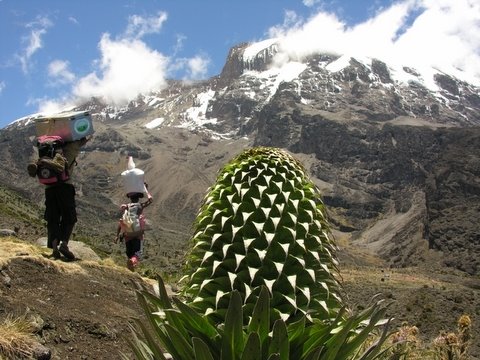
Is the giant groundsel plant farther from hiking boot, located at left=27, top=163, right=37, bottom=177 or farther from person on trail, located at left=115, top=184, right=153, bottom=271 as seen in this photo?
person on trail, located at left=115, top=184, right=153, bottom=271

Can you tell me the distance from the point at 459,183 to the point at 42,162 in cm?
19859

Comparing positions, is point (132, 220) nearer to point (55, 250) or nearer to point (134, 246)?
point (134, 246)

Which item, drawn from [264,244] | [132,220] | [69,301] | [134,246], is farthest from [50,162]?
[264,244]

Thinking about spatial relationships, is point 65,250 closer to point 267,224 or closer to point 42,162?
point 42,162

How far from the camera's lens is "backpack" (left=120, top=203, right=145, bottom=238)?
12219mm

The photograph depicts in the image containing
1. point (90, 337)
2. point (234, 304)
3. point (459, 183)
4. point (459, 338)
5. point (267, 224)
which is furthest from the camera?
point (459, 183)

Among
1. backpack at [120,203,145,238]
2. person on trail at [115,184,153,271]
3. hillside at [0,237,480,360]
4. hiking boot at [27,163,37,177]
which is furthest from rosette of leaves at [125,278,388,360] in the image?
backpack at [120,203,145,238]

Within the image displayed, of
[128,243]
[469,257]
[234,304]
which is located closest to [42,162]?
[128,243]

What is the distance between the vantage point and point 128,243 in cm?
1302

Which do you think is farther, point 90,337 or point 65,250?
point 65,250

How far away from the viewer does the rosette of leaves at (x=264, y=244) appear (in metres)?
2.72

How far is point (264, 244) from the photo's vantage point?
2787mm

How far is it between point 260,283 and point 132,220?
9.88 metres

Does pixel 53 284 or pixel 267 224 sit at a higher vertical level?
pixel 267 224
